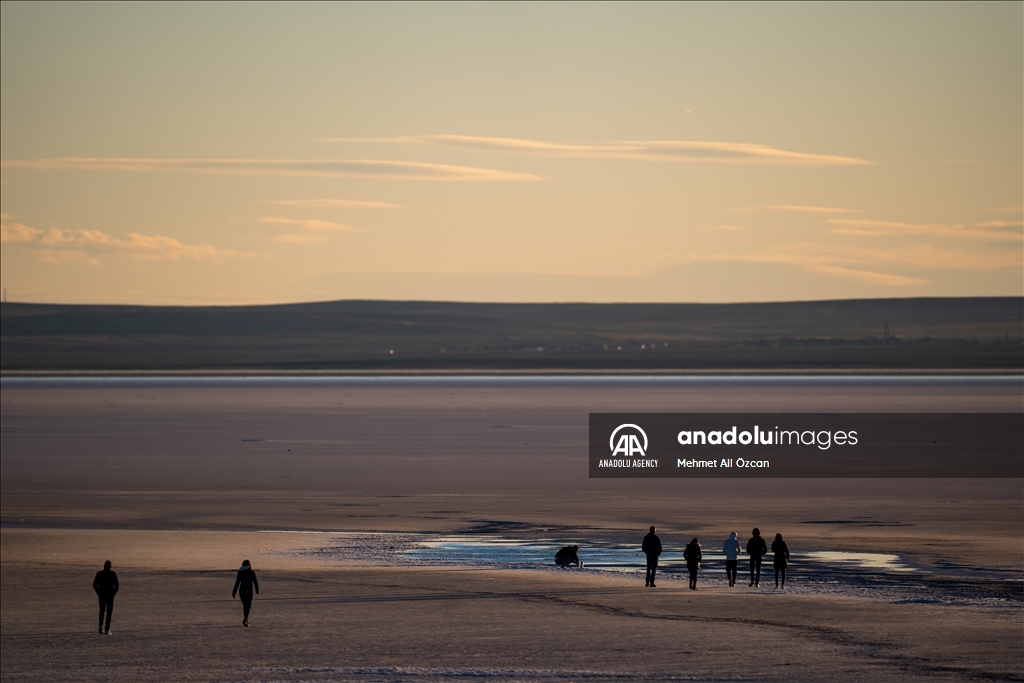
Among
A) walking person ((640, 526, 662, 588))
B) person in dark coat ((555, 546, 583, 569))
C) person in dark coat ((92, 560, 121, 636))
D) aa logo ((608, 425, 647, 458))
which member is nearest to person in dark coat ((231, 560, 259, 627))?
person in dark coat ((92, 560, 121, 636))

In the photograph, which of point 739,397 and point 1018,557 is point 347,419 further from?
point 1018,557

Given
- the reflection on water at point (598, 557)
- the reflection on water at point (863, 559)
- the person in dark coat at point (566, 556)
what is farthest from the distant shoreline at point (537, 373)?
the person in dark coat at point (566, 556)

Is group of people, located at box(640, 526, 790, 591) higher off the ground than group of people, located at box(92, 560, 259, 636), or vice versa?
group of people, located at box(640, 526, 790, 591)

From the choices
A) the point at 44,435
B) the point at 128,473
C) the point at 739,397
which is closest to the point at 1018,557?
the point at 128,473

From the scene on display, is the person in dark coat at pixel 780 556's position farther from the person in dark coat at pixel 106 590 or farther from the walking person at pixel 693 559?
the person in dark coat at pixel 106 590

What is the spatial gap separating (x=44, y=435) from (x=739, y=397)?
175 ft

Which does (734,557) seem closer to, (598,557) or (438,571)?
(598,557)

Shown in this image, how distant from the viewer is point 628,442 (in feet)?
206

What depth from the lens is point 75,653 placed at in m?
22.0

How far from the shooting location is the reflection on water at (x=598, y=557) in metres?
28.8

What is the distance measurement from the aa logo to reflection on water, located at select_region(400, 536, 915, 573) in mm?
24535

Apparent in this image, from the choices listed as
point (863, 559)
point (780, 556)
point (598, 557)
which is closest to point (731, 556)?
point (780, 556)

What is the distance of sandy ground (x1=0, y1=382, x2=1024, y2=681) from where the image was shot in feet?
69.7

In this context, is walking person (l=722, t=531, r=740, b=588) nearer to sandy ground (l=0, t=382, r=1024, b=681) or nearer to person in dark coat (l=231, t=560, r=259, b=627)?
sandy ground (l=0, t=382, r=1024, b=681)
